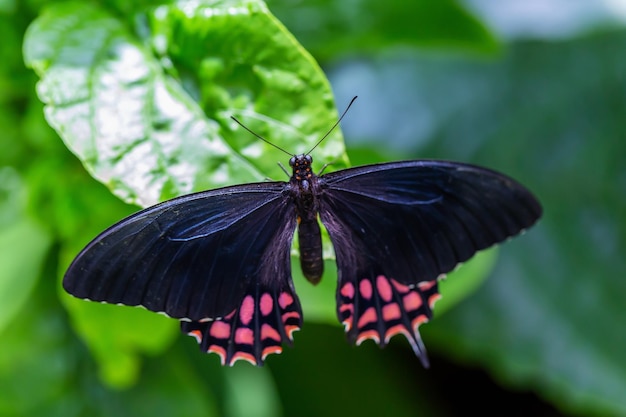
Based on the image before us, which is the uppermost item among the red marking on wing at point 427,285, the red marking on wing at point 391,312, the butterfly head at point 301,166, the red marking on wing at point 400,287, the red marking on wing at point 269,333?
the butterfly head at point 301,166

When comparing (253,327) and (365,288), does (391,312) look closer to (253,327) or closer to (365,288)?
(365,288)

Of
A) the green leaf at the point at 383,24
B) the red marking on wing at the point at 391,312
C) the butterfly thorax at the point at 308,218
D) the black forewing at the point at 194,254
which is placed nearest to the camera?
the black forewing at the point at 194,254

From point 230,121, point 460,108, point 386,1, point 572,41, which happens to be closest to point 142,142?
point 230,121

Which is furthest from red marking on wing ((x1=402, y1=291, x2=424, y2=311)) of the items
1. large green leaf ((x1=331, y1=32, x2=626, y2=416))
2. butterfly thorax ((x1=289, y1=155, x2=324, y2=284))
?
large green leaf ((x1=331, y1=32, x2=626, y2=416))

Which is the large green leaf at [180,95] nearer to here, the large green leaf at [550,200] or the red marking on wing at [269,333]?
the red marking on wing at [269,333]

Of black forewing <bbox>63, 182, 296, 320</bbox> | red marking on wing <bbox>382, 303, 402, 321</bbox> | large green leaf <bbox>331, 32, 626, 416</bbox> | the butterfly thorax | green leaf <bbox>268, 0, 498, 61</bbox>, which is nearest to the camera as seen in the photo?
black forewing <bbox>63, 182, 296, 320</bbox>

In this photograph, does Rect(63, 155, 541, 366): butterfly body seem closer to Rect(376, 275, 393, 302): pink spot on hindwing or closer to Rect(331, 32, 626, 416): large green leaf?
Rect(376, 275, 393, 302): pink spot on hindwing

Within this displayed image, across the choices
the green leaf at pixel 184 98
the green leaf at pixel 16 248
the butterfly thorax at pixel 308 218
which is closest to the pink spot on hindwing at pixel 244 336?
the butterfly thorax at pixel 308 218

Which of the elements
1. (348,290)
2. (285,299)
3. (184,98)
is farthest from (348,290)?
(184,98)

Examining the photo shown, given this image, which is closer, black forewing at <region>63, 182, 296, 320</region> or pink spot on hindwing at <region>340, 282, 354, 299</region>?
black forewing at <region>63, 182, 296, 320</region>
